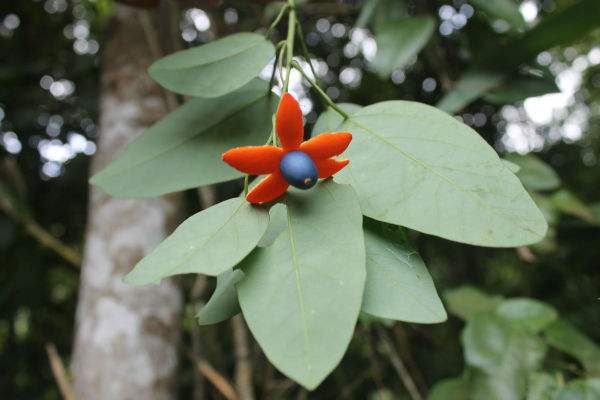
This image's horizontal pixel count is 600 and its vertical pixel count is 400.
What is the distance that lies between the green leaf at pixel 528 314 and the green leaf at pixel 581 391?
182mm

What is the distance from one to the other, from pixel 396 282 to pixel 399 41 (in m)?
0.65

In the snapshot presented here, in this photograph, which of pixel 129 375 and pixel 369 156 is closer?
pixel 369 156

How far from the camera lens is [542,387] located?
2.72 feet

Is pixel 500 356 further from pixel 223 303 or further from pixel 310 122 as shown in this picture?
pixel 310 122

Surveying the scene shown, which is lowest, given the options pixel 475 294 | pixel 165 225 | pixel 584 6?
pixel 475 294

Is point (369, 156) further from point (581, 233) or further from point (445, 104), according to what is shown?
point (581, 233)

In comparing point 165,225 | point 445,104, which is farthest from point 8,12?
point 445,104

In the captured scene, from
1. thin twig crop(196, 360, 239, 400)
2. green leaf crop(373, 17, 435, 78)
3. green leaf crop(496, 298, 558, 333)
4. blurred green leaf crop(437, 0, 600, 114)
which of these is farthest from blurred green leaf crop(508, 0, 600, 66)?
thin twig crop(196, 360, 239, 400)

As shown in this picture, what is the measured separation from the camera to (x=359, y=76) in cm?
209

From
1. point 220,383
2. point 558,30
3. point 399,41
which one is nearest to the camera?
point 558,30

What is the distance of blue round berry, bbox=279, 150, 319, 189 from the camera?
0.42m

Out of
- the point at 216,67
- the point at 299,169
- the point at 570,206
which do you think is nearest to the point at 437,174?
the point at 299,169

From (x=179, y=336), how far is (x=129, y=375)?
0.48 feet

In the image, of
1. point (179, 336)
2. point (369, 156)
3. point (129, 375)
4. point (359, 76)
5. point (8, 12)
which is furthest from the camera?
point (359, 76)
